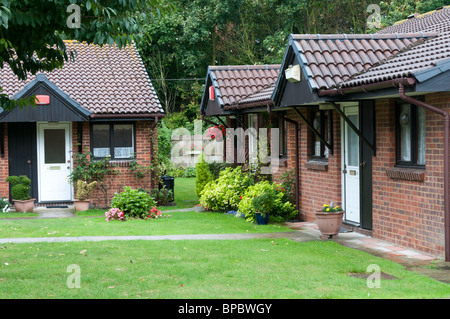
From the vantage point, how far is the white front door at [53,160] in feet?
63.2

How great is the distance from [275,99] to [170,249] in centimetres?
472

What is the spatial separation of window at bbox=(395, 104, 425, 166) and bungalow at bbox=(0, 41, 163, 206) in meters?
9.75

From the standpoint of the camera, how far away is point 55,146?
19.4 m

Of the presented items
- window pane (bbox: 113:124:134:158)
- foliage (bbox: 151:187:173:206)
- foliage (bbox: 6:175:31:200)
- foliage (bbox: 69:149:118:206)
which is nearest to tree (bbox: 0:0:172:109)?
foliage (bbox: 6:175:31:200)

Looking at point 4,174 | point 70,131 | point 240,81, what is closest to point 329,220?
point 240,81

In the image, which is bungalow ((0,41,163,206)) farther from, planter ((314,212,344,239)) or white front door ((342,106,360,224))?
planter ((314,212,344,239))

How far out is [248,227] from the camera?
1371 centimetres

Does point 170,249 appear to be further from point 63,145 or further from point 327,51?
point 63,145

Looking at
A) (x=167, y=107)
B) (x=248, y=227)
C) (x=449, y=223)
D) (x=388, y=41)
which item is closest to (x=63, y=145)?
(x=248, y=227)

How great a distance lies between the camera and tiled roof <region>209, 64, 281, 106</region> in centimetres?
1852

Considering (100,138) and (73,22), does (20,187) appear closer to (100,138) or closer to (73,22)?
(100,138)

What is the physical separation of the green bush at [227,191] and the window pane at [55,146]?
16.4 ft

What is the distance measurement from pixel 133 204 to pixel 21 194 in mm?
4203

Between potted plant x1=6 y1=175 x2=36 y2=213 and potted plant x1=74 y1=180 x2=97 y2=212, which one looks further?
potted plant x1=74 y1=180 x2=97 y2=212
